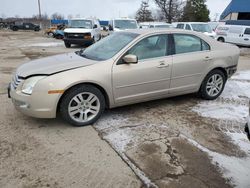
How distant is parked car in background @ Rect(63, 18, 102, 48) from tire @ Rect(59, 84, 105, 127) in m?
13.5

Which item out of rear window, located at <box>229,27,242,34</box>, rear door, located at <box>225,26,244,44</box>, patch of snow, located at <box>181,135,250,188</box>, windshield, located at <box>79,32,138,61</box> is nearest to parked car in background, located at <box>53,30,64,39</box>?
rear door, located at <box>225,26,244,44</box>

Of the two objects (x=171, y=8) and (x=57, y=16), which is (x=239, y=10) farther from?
(x=57, y=16)

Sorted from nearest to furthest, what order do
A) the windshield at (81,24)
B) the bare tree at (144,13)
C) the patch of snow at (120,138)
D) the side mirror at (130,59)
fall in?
the patch of snow at (120,138) < the side mirror at (130,59) < the windshield at (81,24) < the bare tree at (144,13)

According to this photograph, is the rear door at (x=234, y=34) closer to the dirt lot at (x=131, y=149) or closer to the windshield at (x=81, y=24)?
the windshield at (x=81, y=24)

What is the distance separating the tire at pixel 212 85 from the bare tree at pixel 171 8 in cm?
4560

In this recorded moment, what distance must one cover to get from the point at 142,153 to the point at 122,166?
0.40m

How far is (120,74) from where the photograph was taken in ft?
13.7

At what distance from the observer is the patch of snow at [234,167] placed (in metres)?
2.85

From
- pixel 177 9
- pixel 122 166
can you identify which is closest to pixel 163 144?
pixel 122 166

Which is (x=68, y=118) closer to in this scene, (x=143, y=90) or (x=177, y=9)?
(x=143, y=90)

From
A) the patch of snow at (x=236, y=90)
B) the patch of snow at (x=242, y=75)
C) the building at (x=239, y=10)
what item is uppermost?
the building at (x=239, y=10)

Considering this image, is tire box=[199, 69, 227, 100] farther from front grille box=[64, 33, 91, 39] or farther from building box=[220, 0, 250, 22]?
building box=[220, 0, 250, 22]

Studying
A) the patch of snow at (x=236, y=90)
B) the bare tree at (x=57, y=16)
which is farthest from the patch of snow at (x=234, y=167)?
the bare tree at (x=57, y=16)

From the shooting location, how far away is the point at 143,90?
452 cm
